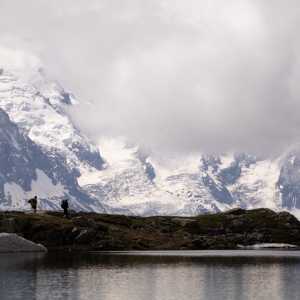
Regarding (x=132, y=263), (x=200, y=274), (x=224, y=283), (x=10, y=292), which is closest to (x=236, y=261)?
(x=132, y=263)

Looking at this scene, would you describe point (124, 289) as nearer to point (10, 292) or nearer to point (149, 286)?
point (149, 286)

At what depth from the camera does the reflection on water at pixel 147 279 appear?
118 metres

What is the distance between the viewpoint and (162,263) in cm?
17825

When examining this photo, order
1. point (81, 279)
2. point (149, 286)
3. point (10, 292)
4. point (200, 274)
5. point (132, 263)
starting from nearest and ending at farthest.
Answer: point (10, 292) → point (149, 286) → point (81, 279) → point (200, 274) → point (132, 263)

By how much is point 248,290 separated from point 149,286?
17.1 metres

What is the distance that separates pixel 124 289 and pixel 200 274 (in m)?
27.4

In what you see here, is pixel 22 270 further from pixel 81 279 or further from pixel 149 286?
pixel 149 286

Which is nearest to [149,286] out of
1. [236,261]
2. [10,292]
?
[10,292]

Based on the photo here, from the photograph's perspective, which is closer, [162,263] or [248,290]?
[248,290]

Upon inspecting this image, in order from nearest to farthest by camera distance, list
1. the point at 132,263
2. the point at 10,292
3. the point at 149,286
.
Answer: the point at 10,292 → the point at 149,286 → the point at 132,263

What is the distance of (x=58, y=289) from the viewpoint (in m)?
123

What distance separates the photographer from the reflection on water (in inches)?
4633

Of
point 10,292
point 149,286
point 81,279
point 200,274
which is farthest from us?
point 200,274

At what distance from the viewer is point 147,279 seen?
138 metres
